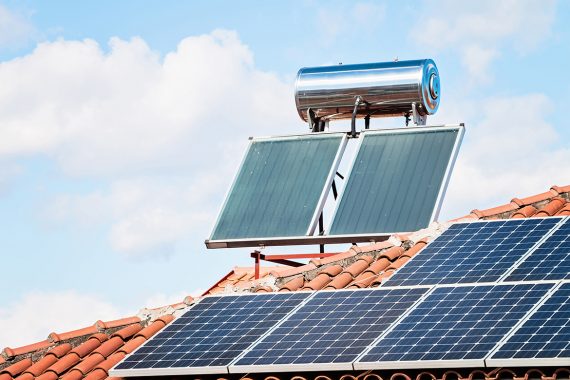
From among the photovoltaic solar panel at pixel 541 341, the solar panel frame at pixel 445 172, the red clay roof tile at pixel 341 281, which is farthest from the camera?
the solar panel frame at pixel 445 172

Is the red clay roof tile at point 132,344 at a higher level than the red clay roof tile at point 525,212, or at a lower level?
lower

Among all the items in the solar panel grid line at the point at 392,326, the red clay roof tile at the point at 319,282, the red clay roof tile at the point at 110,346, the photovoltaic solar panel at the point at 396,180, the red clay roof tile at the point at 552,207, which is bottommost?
the solar panel grid line at the point at 392,326

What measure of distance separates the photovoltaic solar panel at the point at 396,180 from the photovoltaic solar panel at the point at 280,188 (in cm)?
31

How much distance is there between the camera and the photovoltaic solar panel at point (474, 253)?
1148cm

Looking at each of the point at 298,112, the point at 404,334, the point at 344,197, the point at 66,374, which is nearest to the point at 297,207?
the point at 344,197

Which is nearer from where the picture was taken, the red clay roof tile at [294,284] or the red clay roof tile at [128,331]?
the red clay roof tile at [294,284]

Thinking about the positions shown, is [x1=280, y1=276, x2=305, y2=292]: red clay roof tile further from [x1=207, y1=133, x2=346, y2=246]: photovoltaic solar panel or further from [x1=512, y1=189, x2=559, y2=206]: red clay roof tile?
[x1=512, y1=189, x2=559, y2=206]: red clay roof tile

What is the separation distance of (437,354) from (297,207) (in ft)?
16.2

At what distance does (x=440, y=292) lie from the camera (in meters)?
11.2

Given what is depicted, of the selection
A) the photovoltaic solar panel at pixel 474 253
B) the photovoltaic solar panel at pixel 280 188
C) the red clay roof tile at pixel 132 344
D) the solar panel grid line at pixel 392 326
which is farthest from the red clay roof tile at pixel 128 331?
the solar panel grid line at pixel 392 326

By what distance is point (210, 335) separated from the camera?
37.9 feet

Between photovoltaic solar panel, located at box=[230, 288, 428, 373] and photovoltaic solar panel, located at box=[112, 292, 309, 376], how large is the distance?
0.66 feet

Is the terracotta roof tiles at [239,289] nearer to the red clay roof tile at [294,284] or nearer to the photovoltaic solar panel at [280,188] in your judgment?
the red clay roof tile at [294,284]

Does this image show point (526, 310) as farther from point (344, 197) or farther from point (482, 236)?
point (344, 197)
